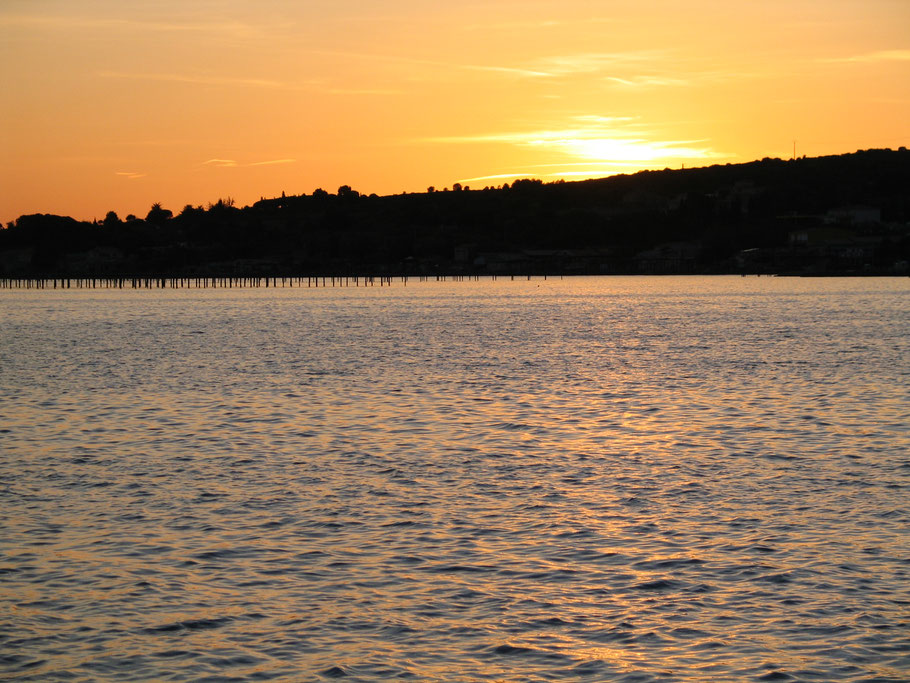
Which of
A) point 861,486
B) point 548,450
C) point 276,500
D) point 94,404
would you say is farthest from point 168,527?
point 94,404

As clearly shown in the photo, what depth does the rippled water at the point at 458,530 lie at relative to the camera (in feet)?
36.4

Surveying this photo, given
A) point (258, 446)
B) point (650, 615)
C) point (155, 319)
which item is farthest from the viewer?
point (155, 319)

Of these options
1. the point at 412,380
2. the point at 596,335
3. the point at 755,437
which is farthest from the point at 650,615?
the point at 596,335

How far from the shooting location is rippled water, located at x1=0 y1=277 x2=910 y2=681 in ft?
36.4

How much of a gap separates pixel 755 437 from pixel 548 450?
5217 mm

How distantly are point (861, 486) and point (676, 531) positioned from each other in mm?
4817

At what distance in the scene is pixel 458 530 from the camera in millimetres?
15969

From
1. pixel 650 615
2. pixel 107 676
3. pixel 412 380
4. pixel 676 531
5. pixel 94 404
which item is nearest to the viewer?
pixel 107 676

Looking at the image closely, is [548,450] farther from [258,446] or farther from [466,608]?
[466,608]

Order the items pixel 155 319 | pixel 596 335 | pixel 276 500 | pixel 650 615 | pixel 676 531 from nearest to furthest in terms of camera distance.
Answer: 1. pixel 650 615
2. pixel 676 531
3. pixel 276 500
4. pixel 596 335
5. pixel 155 319

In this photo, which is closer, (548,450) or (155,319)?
(548,450)

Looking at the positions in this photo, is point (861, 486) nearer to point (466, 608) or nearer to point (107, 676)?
point (466, 608)

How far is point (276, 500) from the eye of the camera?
18281mm

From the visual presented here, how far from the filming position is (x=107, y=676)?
10.5m
